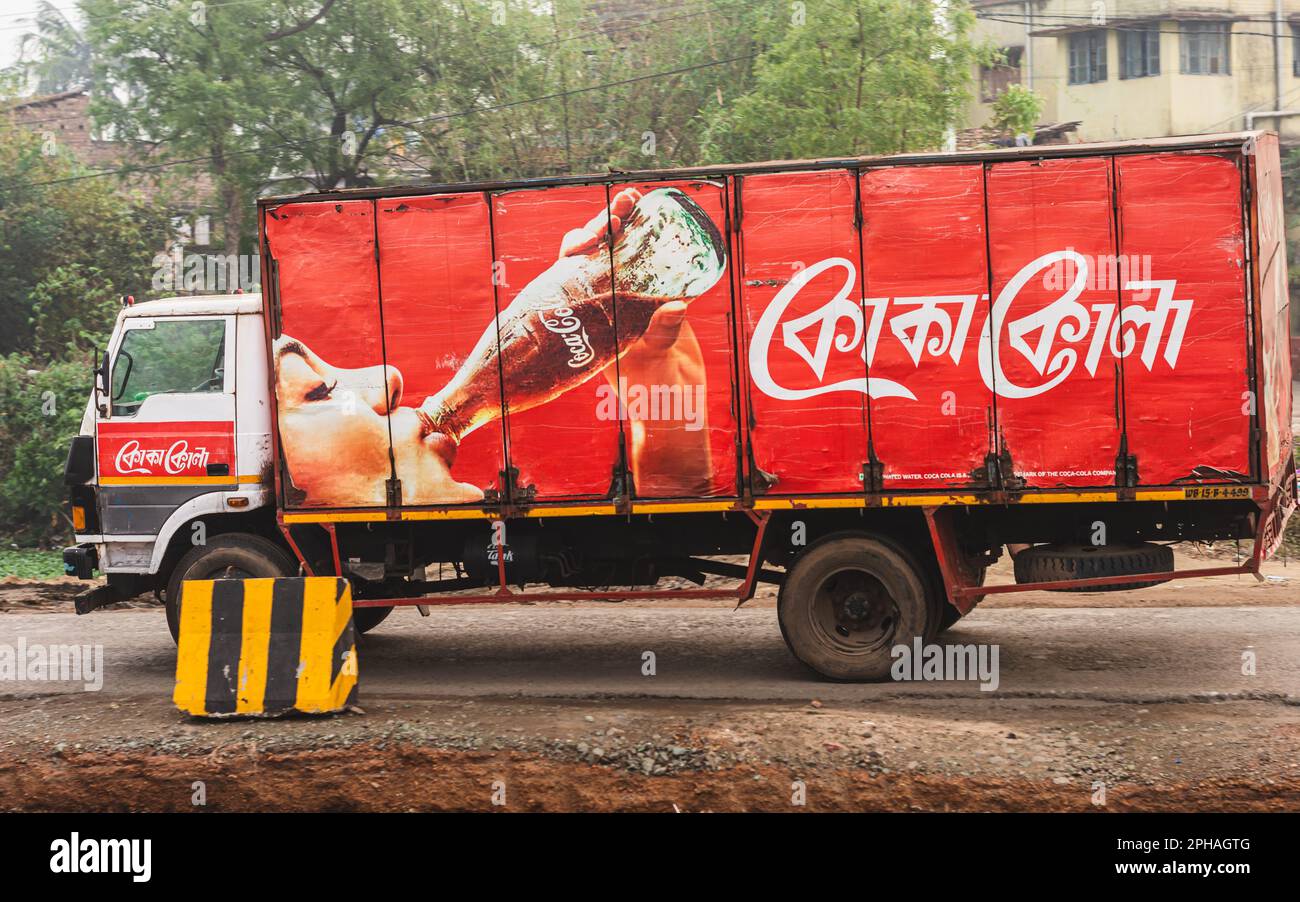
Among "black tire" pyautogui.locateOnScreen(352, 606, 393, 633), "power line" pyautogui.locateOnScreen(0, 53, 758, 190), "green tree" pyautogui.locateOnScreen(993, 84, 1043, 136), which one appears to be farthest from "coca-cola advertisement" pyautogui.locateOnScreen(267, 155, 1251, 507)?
"power line" pyautogui.locateOnScreen(0, 53, 758, 190)

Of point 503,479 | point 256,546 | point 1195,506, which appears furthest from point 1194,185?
point 256,546

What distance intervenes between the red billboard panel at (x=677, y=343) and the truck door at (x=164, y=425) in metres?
2.97

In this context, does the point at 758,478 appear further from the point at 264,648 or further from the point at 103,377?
the point at 103,377

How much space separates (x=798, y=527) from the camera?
357 inches

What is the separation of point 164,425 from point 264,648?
88.0 inches

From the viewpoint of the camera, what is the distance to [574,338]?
888cm

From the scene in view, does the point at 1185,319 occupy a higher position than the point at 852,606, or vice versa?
the point at 1185,319

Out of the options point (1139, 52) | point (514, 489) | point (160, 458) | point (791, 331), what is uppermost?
point (1139, 52)

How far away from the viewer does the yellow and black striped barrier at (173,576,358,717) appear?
825 centimetres

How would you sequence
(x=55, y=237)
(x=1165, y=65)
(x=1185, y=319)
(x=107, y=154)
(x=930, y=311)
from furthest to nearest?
(x=107, y=154)
(x=1165, y=65)
(x=55, y=237)
(x=930, y=311)
(x=1185, y=319)

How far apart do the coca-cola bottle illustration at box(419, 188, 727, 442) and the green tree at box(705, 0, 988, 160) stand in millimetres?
9406

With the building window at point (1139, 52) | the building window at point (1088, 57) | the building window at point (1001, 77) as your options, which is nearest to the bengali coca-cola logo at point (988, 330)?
the building window at point (1139, 52)

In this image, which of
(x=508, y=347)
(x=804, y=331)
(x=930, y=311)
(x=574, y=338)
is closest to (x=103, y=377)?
(x=508, y=347)

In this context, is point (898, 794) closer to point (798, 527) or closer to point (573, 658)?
point (798, 527)
